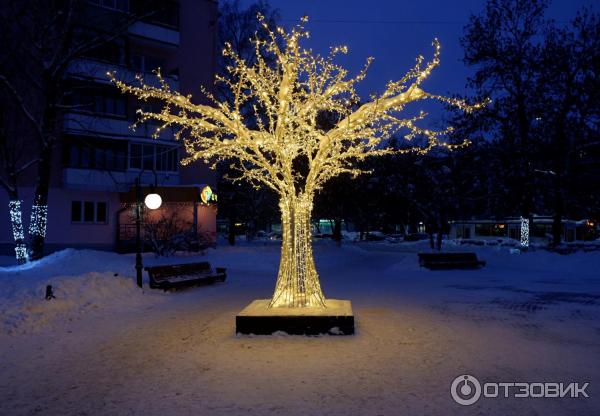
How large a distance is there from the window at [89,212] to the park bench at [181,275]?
14939 millimetres

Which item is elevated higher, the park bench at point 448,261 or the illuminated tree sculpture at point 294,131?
the illuminated tree sculpture at point 294,131

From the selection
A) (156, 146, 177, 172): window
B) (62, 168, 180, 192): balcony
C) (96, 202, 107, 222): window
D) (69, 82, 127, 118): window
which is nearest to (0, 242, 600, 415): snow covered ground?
(62, 168, 180, 192): balcony

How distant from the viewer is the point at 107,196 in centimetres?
3031

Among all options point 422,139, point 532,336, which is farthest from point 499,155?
point 532,336

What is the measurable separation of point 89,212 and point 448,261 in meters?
20.1

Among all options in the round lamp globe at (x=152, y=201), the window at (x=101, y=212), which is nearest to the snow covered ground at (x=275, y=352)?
the round lamp globe at (x=152, y=201)

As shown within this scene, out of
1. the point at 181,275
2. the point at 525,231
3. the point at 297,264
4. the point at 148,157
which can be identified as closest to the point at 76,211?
the point at 148,157

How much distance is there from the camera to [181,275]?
16.4 metres

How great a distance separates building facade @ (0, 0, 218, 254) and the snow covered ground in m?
14.2

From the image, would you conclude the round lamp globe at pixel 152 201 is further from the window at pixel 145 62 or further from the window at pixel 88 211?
the window at pixel 145 62

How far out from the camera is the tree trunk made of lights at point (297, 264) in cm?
994

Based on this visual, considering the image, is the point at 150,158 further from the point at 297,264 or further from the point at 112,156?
the point at 297,264

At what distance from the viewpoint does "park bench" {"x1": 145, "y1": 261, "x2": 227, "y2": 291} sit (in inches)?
585

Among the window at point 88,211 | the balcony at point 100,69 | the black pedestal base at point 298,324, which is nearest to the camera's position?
the black pedestal base at point 298,324
